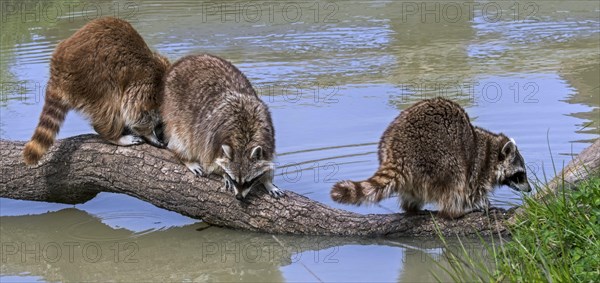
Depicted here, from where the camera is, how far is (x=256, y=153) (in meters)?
7.15

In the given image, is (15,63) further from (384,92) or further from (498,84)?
(498,84)

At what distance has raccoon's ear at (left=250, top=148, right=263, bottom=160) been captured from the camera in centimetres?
712

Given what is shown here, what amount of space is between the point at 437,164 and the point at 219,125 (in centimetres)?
162

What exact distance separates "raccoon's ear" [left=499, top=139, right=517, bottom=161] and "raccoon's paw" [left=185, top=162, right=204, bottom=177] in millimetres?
2118

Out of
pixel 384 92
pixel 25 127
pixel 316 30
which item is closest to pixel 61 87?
pixel 25 127

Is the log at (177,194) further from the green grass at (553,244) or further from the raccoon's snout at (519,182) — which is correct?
the green grass at (553,244)

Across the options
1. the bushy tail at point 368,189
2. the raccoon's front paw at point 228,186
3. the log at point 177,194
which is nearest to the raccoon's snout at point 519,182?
the log at point 177,194

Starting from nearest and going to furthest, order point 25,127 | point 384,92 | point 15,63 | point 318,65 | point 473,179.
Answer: point 473,179
point 25,127
point 384,92
point 318,65
point 15,63

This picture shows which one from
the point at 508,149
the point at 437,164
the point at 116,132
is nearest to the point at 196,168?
the point at 116,132

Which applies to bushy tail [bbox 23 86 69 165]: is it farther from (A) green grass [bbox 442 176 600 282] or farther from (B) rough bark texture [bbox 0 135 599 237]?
(A) green grass [bbox 442 176 600 282]

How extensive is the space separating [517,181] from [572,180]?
676 mm

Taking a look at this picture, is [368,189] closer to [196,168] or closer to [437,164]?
[437,164]

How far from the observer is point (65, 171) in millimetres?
7758

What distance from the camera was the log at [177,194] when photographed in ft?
23.0
